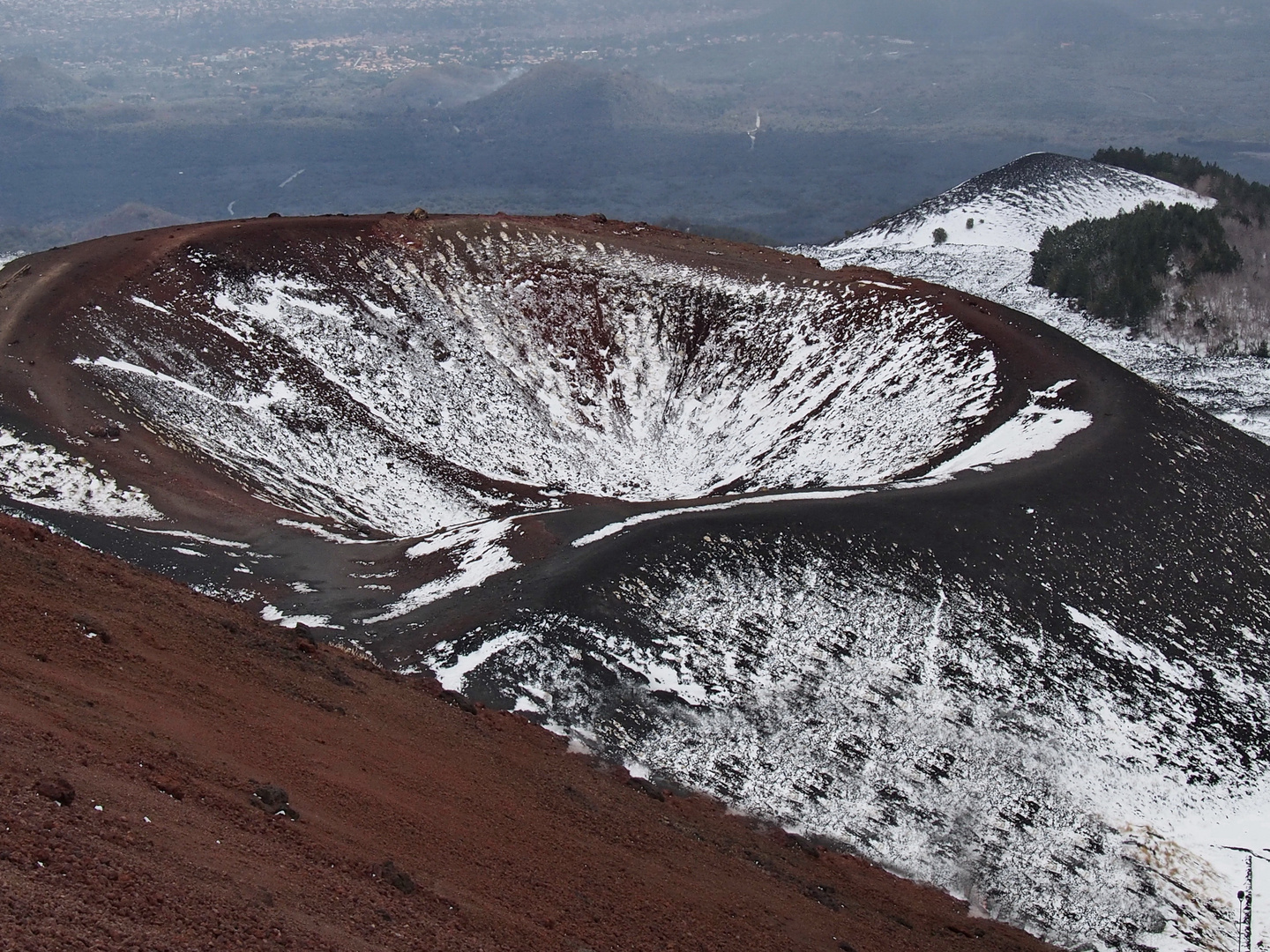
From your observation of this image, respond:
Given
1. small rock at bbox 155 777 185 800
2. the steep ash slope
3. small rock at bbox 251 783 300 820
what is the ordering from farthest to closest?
the steep ash slope
small rock at bbox 251 783 300 820
small rock at bbox 155 777 185 800

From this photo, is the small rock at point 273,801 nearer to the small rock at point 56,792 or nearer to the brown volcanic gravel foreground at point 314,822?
the brown volcanic gravel foreground at point 314,822

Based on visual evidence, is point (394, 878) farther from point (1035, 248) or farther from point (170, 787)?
point (1035, 248)

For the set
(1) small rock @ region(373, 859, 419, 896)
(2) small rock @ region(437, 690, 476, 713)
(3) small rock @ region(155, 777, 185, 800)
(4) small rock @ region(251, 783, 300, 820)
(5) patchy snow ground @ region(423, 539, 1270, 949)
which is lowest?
(5) patchy snow ground @ region(423, 539, 1270, 949)

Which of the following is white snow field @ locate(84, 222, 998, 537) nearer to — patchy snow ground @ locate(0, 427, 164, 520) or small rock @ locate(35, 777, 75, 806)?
patchy snow ground @ locate(0, 427, 164, 520)

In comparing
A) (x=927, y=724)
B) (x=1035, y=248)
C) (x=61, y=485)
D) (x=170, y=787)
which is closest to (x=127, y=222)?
(x=1035, y=248)

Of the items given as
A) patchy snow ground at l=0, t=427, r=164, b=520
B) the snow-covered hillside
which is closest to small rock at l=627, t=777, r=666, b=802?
patchy snow ground at l=0, t=427, r=164, b=520

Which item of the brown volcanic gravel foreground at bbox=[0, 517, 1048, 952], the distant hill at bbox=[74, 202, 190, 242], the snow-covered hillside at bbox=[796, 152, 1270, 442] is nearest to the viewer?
the brown volcanic gravel foreground at bbox=[0, 517, 1048, 952]

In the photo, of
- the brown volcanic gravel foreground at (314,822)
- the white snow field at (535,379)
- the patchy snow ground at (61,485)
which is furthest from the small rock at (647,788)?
the white snow field at (535,379)
